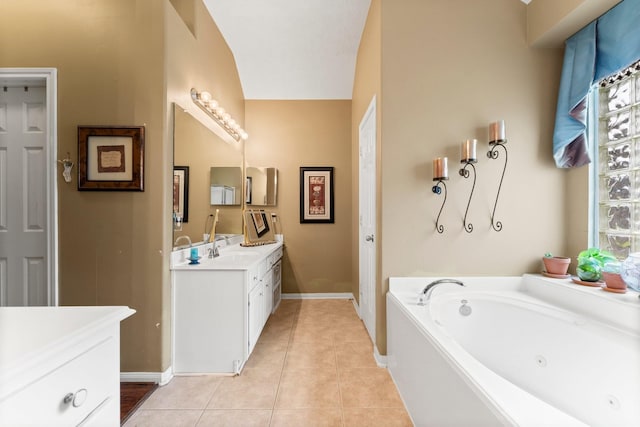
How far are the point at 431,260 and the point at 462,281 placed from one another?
258 mm

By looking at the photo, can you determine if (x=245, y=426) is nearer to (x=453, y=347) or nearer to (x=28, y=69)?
(x=453, y=347)

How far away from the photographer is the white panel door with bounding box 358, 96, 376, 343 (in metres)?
2.22

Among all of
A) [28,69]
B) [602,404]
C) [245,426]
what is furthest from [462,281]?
[28,69]

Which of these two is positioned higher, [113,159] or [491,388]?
[113,159]

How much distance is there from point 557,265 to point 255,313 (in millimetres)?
2249

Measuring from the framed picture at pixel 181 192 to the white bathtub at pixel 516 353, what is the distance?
65.6 inches

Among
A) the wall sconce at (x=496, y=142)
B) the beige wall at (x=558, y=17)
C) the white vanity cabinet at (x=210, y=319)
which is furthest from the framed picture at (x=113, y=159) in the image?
the beige wall at (x=558, y=17)

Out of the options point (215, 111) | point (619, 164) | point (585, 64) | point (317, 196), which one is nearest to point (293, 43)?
point (215, 111)

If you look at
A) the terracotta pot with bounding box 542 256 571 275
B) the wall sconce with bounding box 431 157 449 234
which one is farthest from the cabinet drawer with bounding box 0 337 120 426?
the terracotta pot with bounding box 542 256 571 275

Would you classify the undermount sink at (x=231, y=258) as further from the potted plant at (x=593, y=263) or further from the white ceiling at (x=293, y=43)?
the potted plant at (x=593, y=263)

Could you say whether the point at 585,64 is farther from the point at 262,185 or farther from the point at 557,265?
the point at 262,185

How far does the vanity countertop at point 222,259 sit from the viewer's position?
1.89 m

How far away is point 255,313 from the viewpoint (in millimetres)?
2111

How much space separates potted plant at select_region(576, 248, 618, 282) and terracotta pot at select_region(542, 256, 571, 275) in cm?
11
